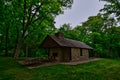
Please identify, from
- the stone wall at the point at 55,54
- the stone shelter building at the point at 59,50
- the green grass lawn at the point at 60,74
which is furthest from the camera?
the stone wall at the point at 55,54

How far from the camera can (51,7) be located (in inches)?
1228

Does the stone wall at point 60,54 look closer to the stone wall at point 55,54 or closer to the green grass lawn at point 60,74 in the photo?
the stone wall at point 55,54

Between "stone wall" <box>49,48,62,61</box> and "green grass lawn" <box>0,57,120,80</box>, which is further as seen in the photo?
"stone wall" <box>49,48,62,61</box>

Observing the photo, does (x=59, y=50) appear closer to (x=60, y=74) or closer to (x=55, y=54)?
(x=55, y=54)

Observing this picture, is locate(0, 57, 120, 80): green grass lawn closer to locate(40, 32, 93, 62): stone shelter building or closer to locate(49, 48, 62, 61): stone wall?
locate(40, 32, 93, 62): stone shelter building

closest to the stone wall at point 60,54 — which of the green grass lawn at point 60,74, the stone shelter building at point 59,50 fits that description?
the stone shelter building at point 59,50

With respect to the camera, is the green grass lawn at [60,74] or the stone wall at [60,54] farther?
the stone wall at [60,54]

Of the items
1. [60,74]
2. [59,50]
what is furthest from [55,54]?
[60,74]

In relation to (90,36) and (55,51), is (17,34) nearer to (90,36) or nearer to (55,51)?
(55,51)

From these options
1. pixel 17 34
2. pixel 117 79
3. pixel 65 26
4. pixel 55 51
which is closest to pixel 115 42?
pixel 65 26

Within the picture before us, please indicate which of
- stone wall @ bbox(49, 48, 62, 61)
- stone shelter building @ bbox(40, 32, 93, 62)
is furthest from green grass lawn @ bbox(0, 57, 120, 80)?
stone wall @ bbox(49, 48, 62, 61)

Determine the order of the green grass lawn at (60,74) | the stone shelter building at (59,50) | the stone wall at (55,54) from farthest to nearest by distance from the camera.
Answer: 1. the stone wall at (55,54)
2. the stone shelter building at (59,50)
3. the green grass lawn at (60,74)

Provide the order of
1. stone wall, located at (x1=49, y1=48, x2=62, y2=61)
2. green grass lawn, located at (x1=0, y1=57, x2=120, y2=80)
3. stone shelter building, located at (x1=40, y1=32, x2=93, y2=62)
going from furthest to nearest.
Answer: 1. stone wall, located at (x1=49, y1=48, x2=62, y2=61)
2. stone shelter building, located at (x1=40, y1=32, x2=93, y2=62)
3. green grass lawn, located at (x1=0, y1=57, x2=120, y2=80)

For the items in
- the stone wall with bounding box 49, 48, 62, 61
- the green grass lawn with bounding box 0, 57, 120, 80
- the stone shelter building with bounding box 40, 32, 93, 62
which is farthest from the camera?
the stone wall with bounding box 49, 48, 62, 61
